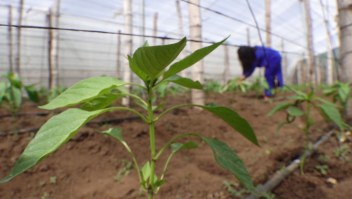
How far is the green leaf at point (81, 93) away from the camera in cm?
46

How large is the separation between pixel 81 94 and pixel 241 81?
2818 mm

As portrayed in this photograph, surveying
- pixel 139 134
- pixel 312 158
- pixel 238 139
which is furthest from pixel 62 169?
pixel 312 158

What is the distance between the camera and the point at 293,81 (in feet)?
40.8

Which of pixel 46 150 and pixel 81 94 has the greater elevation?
pixel 81 94

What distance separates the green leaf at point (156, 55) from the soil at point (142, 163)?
0.80 m

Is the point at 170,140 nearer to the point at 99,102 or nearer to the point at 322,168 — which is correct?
the point at 99,102

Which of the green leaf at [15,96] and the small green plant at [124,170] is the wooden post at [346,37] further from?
the green leaf at [15,96]

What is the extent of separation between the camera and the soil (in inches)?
38.4

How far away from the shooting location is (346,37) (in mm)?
1650

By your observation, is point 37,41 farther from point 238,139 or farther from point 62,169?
point 238,139

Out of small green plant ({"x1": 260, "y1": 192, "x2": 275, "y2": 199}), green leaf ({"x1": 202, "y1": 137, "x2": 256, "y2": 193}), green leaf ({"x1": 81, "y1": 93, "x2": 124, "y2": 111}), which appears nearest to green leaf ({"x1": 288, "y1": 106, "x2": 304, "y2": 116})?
small green plant ({"x1": 260, "y1": 192, "x2": 275, "y2": 199})

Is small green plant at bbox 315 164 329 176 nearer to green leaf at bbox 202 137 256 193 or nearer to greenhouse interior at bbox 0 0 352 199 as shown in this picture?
greenhouse interior at bbox 0 0 352 199

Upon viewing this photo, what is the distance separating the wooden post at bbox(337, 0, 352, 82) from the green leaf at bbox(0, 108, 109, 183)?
2.25m

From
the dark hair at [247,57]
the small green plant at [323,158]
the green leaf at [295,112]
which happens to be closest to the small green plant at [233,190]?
the green leaf at [295,112]
